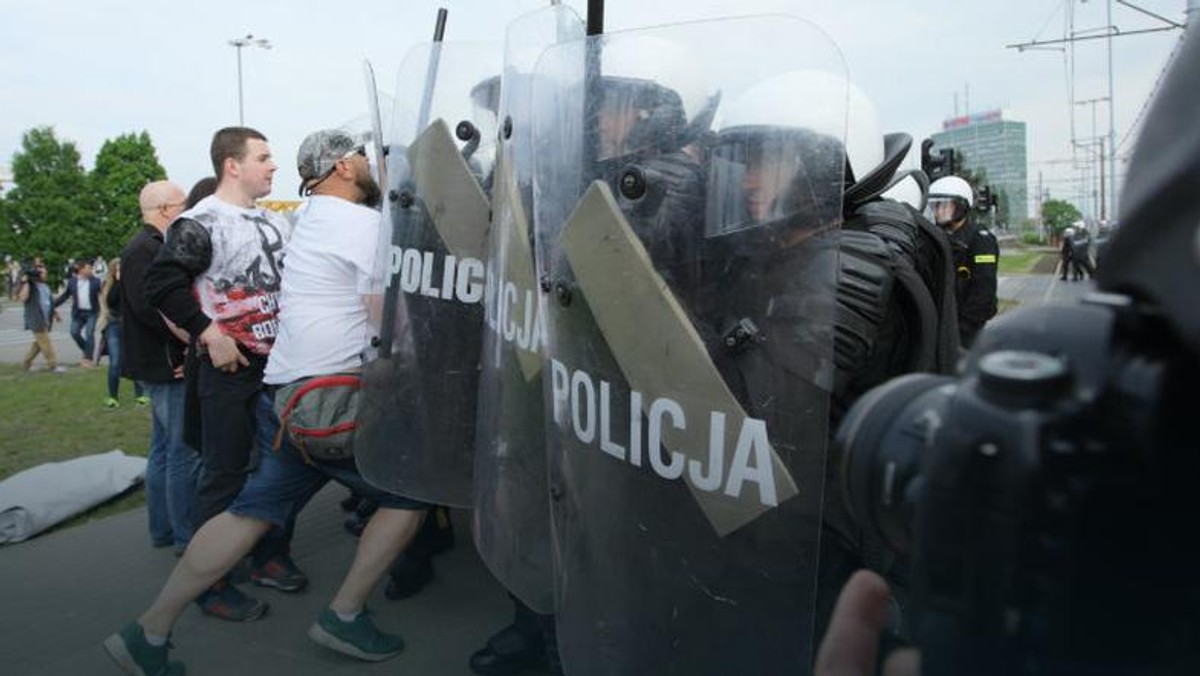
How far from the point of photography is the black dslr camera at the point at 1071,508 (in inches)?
19.5

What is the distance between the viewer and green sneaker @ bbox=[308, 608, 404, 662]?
297 cm

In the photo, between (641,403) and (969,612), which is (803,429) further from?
(969,612)

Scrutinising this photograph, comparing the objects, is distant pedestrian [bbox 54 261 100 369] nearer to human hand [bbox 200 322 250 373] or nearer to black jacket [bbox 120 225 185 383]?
black jacket [bbox 120 225 185 383]

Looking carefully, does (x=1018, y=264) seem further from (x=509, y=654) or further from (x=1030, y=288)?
(x=509, y=654)

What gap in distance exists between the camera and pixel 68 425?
23.4 ft

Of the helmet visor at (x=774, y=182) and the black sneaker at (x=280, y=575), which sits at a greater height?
the helmet visor at (x=774, y=182)

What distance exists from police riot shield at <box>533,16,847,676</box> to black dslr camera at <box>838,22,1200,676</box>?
0.83m

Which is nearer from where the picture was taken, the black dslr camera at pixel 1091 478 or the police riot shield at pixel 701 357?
the black dslr camera at pixel 1091 478

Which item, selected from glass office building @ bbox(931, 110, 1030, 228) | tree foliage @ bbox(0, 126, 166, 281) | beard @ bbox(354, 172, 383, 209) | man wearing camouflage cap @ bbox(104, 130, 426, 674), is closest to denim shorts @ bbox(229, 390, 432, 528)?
man wearing camouflage cap @ bbox(104, 130, 426, 674)

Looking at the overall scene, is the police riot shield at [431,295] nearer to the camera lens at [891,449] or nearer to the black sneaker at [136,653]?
the black sneaker at [136,653]

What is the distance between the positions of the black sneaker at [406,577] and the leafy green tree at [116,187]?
160 ft

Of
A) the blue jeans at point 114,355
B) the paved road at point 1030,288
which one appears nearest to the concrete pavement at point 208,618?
the blue jeans at point 114,355

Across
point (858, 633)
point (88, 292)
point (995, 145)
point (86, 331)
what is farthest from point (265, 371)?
point (995, 145)

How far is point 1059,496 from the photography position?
0.50 meters
